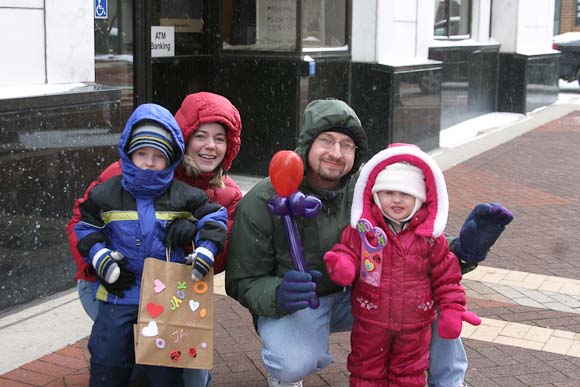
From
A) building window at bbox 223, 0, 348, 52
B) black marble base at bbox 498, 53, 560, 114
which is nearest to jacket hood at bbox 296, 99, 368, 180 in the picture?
building window at bbox 223, 0, 348, 52

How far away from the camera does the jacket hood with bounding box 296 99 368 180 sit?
12.1 ft

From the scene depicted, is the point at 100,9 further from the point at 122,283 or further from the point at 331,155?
the point at 122,283

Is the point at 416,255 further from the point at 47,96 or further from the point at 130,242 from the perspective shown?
the point at 47,96

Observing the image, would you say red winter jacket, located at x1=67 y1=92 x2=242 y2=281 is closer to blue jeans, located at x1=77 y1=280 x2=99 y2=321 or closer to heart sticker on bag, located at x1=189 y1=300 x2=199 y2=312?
blue jeans, located at x1=77 y1=280 x2=99 y2=321

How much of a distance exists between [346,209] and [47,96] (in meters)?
2.18

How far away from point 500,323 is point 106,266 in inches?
105

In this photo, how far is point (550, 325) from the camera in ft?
16.8

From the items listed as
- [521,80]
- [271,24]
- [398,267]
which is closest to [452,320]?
[398,267]

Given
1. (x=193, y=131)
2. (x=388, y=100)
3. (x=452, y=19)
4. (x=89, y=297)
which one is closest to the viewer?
(x=193, y=131)

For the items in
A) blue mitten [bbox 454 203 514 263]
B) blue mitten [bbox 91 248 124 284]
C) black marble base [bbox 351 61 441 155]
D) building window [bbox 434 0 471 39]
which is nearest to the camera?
blue mitten [bbox 91 248 124 284]

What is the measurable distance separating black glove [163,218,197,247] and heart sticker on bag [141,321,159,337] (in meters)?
0.32

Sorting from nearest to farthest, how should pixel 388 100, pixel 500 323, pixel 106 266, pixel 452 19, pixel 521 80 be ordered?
pixel 106 266 → pixel 500 323 → pixel 388 100 → pixel 452 19 → pixel 521 80

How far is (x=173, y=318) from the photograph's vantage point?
3.42m

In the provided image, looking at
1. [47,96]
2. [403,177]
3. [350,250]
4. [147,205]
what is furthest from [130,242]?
[47,96]
